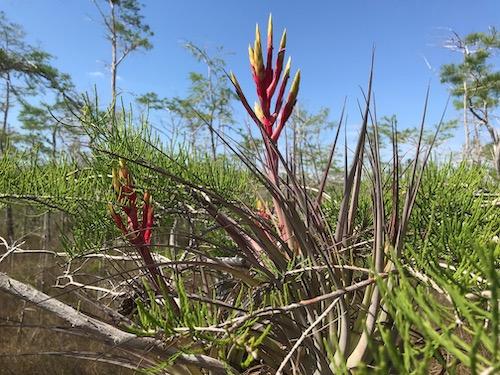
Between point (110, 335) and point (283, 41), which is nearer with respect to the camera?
point (110, 335)

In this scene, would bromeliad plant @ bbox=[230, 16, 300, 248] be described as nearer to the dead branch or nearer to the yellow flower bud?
the yellow flower bud

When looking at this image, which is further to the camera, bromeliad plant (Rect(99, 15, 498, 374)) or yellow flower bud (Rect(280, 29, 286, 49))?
yellow flower bud (Rect(280, 29, 286, 49))

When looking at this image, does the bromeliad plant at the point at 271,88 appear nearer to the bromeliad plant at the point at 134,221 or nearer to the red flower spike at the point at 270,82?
the red flower spike at the point at 270,82

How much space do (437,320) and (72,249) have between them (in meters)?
0.65

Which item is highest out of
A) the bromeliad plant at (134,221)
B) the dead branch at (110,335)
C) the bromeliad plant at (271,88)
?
the bromeliad plant at (271,88)

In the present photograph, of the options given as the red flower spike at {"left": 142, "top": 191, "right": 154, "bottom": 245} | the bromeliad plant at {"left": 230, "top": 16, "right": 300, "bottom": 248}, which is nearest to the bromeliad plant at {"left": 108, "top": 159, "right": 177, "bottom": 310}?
the red flower spike at {"left": 142, "top": 191, "right": 154, "bottom": 245}

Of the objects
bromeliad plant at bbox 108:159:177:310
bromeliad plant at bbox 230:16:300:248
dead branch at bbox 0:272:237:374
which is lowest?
dead branch at bbox 0:272:237:374

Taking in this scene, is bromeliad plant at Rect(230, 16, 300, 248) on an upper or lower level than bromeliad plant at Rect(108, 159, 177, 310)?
upper

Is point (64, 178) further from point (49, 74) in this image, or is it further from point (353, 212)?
point (49, 74)

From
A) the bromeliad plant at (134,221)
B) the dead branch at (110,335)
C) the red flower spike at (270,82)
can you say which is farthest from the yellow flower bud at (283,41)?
the dead branch at (110,335)

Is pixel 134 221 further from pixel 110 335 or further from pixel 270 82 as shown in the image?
pixel 270 82

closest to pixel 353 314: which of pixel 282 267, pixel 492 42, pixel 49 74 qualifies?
pixel 282 267

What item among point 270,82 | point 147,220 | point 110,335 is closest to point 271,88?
point 270,82

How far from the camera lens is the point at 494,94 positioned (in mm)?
9297
